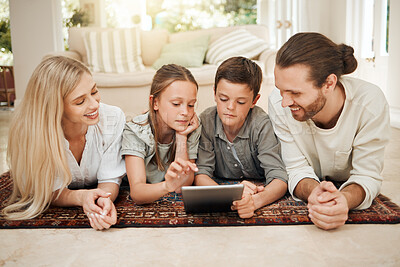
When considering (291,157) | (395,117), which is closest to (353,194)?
(291,157)

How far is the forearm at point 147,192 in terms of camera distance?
1422 millimetres

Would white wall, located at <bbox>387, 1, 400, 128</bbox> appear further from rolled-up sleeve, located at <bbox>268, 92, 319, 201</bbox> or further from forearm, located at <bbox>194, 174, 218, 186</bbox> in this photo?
forearm, located at <bbox>194, 174, 218, 186</bbox>

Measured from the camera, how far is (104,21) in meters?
6.66

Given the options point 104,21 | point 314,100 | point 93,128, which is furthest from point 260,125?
point 104,21

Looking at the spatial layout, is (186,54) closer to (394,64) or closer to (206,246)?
(394,64)

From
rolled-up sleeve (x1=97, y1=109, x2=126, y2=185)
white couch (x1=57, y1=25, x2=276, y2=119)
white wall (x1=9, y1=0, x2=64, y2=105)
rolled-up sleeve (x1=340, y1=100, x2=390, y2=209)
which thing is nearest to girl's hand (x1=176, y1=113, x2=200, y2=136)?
rolled-up sleeve (x1=97, y1=109, x2=126, y2=185)

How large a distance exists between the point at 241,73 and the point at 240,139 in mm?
316

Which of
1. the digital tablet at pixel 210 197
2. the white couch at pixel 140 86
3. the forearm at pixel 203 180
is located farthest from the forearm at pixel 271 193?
the white couch at pixel 140 86

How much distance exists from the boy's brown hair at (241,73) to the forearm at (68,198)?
2.48 ft

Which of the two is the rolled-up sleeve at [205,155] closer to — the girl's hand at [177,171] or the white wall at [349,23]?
the girl's hand at [177,171]

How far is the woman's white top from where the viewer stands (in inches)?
63.1

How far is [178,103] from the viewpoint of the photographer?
1.58 m

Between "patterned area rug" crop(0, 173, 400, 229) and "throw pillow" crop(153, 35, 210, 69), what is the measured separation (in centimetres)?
248

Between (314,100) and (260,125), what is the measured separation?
0.38m
